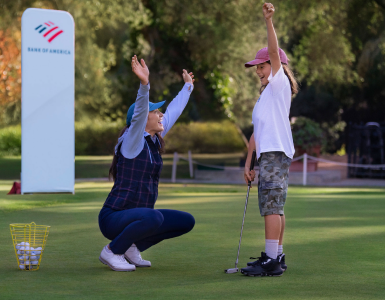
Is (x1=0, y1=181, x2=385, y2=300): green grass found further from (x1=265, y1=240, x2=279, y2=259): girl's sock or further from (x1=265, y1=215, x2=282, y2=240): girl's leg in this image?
(x1=265, y1=215, x2=282, y2=240): girl's leg

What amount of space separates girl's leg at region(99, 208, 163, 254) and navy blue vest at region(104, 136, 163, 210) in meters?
0.09

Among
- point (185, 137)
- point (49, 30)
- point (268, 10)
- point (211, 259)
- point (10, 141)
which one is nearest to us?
point (268, 10)

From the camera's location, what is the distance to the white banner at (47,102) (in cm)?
1195

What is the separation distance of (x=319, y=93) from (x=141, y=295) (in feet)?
83.8

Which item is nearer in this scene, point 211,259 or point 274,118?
point 274,118

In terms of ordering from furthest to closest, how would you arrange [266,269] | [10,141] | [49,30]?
[10,141]
[49,30]
[266,269]

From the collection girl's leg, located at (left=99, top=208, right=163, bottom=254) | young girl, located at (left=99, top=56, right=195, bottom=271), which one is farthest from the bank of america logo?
girl's leg, located at (left=99, top=208, right=163, bottom=254)

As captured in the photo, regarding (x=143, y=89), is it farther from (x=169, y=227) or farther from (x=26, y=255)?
(x=26, y=255)

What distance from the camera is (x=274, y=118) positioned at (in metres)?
4.57

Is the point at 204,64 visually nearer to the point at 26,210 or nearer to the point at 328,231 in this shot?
the point at 26,210

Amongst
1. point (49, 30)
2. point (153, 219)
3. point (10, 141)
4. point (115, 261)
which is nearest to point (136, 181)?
point (153, 219)

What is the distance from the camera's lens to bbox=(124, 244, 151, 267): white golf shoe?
490 centimetres

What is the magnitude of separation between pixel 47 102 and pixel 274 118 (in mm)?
8342

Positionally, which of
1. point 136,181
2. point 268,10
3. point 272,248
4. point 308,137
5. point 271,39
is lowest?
point 272,248
